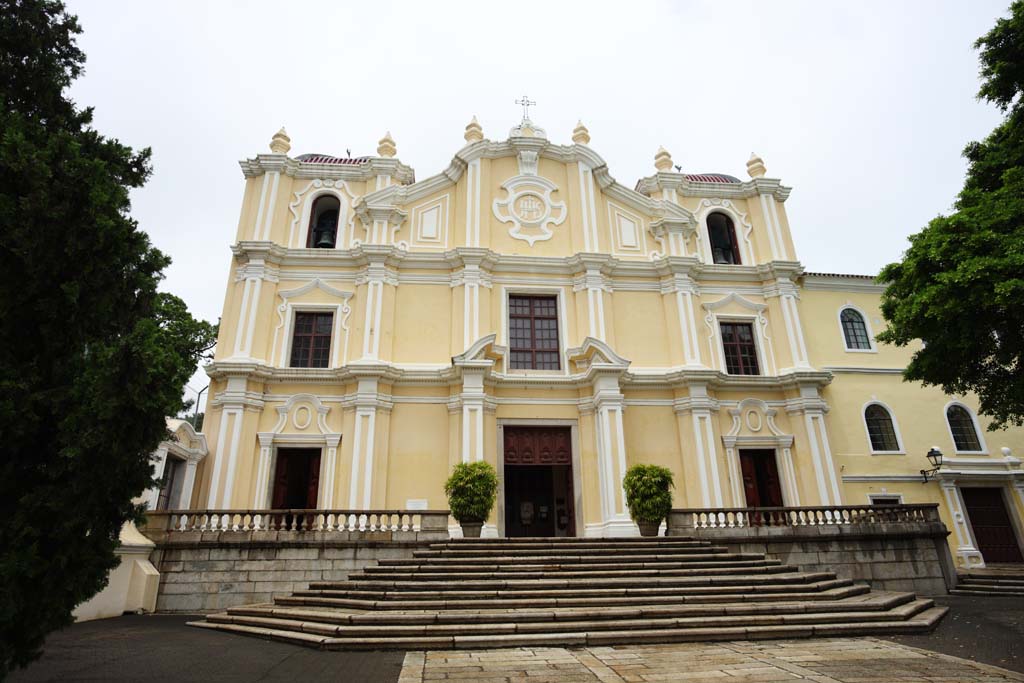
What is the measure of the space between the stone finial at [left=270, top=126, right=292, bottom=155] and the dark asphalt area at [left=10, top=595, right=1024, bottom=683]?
14.5m

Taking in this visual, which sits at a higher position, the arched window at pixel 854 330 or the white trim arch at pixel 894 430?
the arched window at pixel 854 330

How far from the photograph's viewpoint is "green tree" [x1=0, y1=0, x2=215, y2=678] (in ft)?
15.1

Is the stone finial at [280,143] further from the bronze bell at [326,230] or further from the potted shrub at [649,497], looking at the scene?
the potted shrub at [649,497]

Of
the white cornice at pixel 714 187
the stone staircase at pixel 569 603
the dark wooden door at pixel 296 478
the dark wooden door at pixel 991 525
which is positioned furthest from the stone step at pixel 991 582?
the dark wooden door at pixel 296 478

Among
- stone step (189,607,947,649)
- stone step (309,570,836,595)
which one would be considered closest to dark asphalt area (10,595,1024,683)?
stone step (189,607,947,649)

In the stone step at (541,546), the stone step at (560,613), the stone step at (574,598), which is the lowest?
the stone step at (560,613)

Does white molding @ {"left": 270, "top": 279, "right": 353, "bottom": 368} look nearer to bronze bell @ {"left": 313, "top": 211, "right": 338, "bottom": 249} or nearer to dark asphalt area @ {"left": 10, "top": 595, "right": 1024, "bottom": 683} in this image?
bronze bell @ {"left": 313, "top": 211, "right": 338, "bottom": 249}

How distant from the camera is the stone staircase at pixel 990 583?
12.4m

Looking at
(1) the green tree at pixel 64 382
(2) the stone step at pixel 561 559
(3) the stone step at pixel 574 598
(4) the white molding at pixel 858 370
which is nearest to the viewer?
(1) the green tree at pixel 64 382

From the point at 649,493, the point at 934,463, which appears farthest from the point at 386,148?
the point at 934,463

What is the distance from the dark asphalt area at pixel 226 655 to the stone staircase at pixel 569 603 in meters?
0.42

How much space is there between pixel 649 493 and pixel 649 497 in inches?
3.5

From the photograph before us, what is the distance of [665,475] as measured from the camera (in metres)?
12.7

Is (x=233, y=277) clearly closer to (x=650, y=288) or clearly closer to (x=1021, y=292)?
(x=650, y=288)
